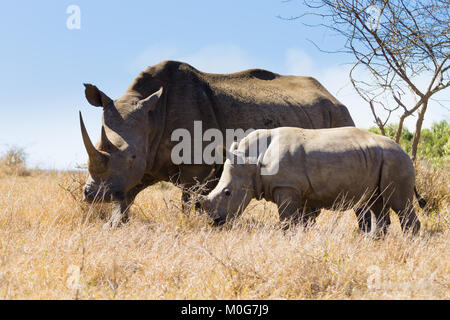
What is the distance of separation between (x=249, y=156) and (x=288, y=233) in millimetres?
909

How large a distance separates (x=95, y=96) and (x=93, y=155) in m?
1.00

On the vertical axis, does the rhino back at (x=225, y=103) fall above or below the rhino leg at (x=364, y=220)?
above

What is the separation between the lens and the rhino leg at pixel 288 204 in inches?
165

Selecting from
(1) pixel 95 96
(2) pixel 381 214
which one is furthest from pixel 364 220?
(1) pixel 95 96

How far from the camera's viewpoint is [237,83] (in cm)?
656

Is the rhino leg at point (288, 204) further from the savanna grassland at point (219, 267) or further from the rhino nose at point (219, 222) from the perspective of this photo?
the rhino nose at point (219, 222)

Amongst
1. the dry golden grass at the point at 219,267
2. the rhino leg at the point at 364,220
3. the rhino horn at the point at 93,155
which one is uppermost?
the rhino horn at the point at 93,155

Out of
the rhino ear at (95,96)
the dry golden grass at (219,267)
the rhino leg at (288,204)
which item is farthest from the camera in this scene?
the rhino ear at (95,96)

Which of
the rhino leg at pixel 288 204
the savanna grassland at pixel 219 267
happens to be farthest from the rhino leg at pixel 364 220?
the rhino leg at pixel 288 204

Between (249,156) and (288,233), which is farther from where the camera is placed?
(249,156)

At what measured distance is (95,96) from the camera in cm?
526

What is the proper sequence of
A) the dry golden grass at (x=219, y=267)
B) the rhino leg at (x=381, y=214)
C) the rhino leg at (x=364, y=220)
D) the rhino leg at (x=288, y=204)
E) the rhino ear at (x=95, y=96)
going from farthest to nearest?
the rhino ear at (x=95, y=96) → the rhino leg at (x=364, y=220) → the rhino leg at (x=381, y=214) → the rhino leg at (x=288, y=204) → the dry golden grass at (x=219, y=267)
